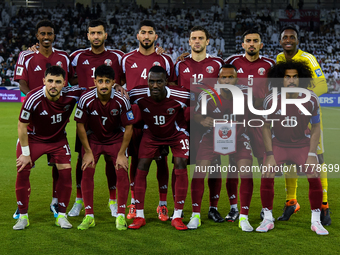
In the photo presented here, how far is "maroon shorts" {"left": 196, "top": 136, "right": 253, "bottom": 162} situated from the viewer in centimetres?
450

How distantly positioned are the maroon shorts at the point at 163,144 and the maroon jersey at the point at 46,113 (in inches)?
37.6

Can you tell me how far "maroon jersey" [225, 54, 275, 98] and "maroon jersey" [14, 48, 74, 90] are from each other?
2.25 meters

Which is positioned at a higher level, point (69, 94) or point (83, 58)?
point (83, 58)

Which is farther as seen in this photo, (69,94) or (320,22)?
(320,22)

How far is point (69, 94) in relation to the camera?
4.61 metres

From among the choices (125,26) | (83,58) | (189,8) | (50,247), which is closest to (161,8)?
(189,8)

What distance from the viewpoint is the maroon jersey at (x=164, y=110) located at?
4598mm

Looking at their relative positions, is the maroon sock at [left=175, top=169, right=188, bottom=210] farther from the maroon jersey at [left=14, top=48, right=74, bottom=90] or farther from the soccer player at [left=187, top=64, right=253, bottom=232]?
the maroon jersey at [left=14, top=48, right=74, bottom=90]

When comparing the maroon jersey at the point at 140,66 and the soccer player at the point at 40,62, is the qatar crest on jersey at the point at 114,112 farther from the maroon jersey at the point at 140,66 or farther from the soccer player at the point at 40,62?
the soccer player at the point at 40,62

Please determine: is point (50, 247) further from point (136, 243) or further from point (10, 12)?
point (10, 12)

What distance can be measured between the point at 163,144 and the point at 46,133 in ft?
4.40

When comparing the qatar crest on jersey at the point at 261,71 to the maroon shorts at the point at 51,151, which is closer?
the maroon shorts at the point at 51,151

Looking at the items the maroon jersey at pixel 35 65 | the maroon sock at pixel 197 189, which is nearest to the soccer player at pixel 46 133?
the maroon jersey at pixel 35 65

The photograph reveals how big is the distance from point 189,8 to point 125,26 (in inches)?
232
